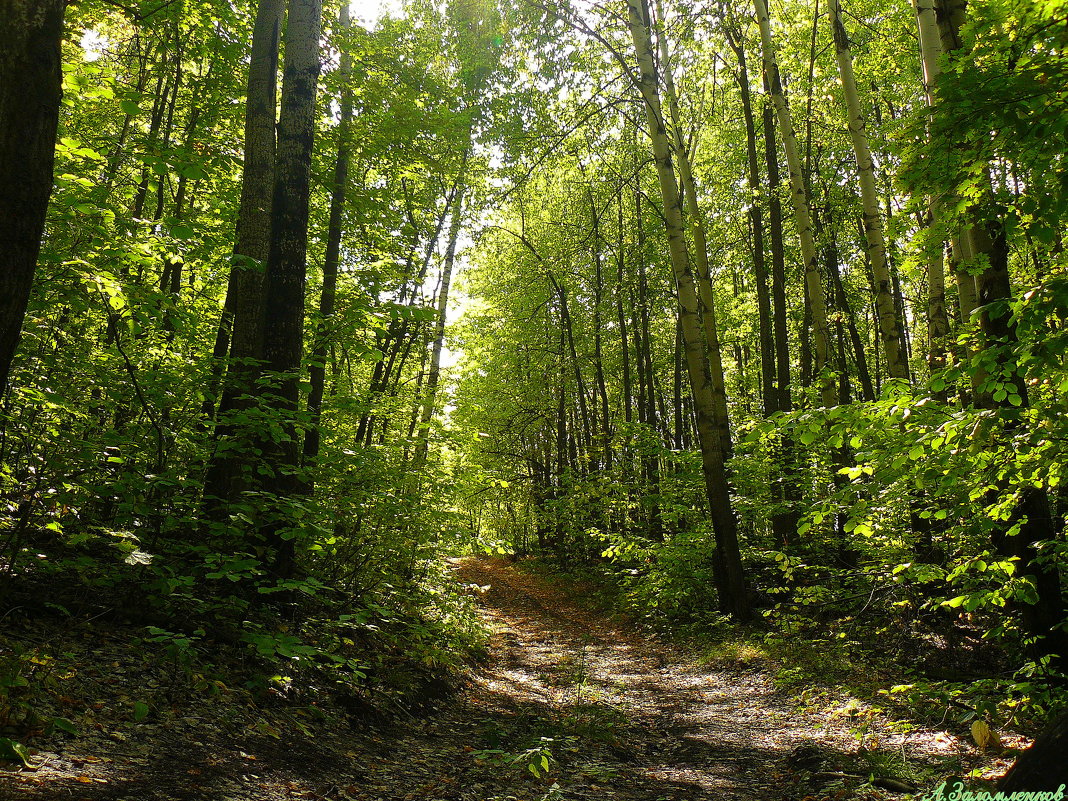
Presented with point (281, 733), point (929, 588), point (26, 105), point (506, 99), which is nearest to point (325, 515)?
point (281, 733)

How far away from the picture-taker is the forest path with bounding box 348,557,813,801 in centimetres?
416

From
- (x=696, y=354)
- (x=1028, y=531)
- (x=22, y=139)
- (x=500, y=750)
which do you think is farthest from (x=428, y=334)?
(x=1028, y=531)

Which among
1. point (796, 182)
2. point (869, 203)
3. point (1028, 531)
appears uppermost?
point (796, 182)

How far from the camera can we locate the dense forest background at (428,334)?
3.53 metres

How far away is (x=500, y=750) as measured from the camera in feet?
15.0

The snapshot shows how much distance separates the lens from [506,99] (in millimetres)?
10828

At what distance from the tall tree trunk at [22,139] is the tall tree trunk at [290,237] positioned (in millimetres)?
2986

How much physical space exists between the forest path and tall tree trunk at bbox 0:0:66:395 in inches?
132

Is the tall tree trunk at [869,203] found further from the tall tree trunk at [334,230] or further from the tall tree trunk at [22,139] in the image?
the tall tree trunk at [22,139]

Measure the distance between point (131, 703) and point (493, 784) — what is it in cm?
234

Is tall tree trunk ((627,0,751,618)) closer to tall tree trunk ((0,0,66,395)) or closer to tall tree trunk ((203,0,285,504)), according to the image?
tall tree trunk ((203,0,285,504))

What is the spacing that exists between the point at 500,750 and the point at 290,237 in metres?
5.02

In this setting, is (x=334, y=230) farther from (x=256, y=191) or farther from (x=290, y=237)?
(x=290, y=237)

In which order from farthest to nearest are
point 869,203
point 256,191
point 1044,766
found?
point 869,203 < point 256,191 < point 1044,766
